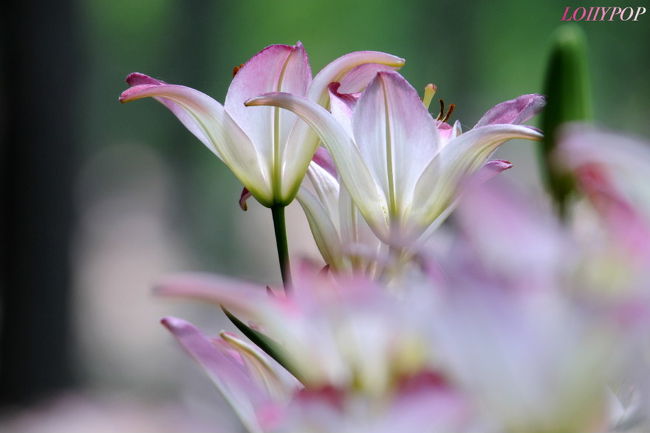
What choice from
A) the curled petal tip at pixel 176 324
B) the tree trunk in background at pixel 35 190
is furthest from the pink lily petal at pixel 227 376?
the tree trunk in background at pixel 35 190

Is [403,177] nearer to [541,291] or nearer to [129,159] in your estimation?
[541,291]

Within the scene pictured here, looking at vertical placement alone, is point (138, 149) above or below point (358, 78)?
below

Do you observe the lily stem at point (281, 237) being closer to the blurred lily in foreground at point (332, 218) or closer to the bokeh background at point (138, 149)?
the blurred lily in foreground at point (332, 218)

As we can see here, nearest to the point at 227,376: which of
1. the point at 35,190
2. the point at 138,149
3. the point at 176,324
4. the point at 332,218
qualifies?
the point at 176,324

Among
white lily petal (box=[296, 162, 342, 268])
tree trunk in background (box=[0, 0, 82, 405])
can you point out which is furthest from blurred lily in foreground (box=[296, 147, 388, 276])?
tree trunk in background (box=[0, 0, 82, 405])

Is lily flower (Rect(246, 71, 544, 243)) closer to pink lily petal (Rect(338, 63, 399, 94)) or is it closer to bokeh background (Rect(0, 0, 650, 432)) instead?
pink lily petal (Rect(338, 63, 399, 94))

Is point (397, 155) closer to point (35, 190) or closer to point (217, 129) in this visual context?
point (217, 129)
